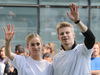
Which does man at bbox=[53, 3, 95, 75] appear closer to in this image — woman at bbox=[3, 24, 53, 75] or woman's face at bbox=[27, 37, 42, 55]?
woman at bbox=[3, 24, 53, 75]

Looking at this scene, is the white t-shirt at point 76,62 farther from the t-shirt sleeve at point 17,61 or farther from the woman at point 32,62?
A: the t-shirt sleeve at point 17,61

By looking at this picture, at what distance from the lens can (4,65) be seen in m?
7.20

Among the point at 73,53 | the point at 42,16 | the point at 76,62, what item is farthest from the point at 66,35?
the point at 42,16

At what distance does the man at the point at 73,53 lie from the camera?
3639 mm

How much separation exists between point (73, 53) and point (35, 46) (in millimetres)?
555

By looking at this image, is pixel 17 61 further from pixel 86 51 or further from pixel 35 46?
pixel 86 51

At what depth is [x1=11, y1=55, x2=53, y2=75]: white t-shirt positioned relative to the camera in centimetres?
393

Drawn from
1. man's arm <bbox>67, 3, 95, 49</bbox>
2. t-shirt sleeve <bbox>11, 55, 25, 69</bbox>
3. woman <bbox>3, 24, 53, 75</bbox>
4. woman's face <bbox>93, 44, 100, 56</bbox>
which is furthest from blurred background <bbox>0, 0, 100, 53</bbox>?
man's arm <bbox>67, 3, 95, 49</bbox>

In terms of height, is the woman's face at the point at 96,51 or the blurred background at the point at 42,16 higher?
the blurred background at the point at 42,16

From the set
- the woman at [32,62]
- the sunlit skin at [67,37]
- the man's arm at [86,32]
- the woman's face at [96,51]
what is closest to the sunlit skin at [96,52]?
the woman's face at [96,51]

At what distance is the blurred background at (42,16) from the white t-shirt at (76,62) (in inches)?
229

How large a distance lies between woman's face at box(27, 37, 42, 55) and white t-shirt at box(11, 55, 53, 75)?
122mm

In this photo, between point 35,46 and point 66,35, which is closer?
point 66,35

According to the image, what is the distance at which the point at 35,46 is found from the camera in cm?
400
